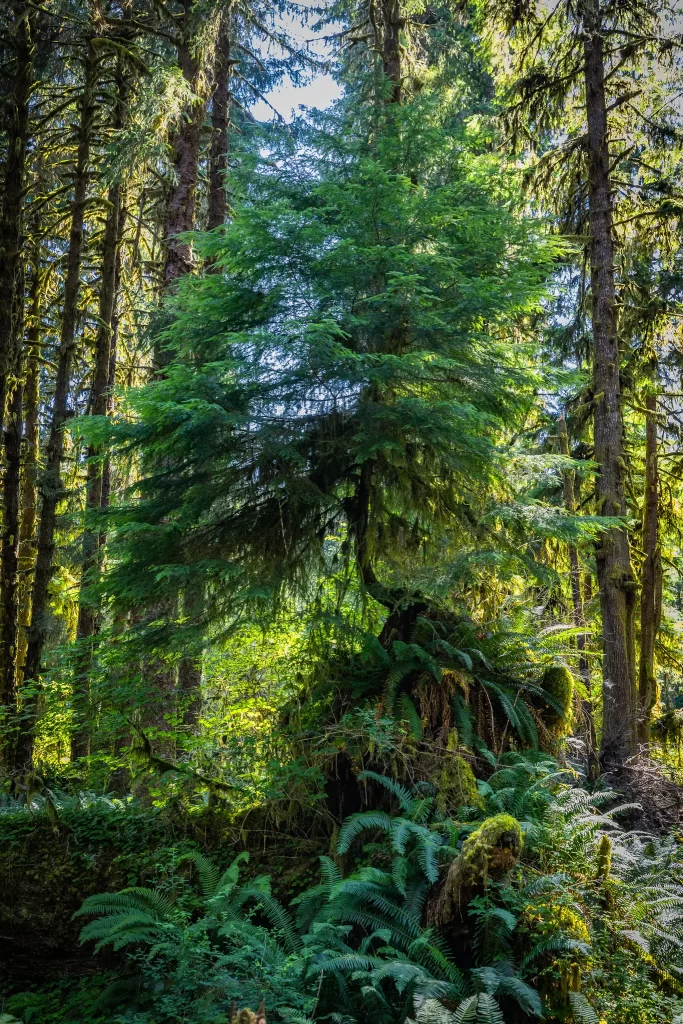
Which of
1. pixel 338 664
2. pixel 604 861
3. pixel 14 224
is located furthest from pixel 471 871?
pixel 14 224

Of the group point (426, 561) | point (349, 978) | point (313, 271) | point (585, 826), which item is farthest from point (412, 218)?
point (349, 978)

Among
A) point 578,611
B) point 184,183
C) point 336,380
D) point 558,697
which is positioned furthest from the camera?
point 578,611

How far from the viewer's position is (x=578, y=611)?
35.1ft

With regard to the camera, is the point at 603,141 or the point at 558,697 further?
the point at 603,141

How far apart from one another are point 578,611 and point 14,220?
Result: 873 cm

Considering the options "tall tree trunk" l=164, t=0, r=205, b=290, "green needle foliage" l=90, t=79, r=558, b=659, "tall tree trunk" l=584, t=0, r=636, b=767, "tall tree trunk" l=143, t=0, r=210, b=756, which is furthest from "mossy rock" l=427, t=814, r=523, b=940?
"tall tree trunk" l=164, t=0, r=205, b=290

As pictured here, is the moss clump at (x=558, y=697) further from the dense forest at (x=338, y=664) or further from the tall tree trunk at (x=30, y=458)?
the tall tree trunk at (x=30, y=458)

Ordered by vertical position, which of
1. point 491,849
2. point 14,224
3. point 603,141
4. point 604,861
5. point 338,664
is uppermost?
point 603,141

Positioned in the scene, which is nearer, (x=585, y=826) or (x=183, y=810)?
(x=585, y=826)

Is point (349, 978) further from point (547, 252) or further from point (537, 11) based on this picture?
point (537, 11)

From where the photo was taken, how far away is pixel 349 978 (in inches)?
189

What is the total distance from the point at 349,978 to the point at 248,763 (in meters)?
2.11

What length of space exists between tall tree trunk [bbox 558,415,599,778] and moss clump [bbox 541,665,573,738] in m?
0.47

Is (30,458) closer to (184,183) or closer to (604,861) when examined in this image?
(184,183)
